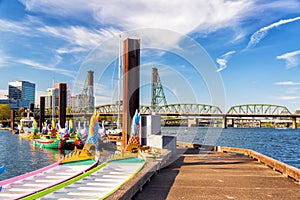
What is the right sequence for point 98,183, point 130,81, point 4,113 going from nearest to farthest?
point 98,183 < point 130,81 < point 4,113

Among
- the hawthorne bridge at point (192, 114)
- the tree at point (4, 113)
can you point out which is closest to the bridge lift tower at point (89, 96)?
the hawthorne bridge at point (192, 114)

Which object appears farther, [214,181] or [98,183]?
[214,181]

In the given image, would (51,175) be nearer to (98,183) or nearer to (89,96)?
(98,183)

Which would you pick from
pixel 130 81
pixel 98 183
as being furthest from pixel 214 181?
pixel 130 81

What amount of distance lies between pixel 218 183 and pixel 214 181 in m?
0.38

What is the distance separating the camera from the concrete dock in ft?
33.2

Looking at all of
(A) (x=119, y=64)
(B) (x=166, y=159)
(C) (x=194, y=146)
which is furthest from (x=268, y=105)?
(B) (x=166, y=159)

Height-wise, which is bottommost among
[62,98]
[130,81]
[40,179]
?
[40,179]

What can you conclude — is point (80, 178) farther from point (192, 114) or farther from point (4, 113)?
point (4, 113)

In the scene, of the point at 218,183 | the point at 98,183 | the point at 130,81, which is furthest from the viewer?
the point at 130,81

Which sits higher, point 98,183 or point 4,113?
point 4,113

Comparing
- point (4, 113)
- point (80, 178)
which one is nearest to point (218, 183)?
point (80, 178)

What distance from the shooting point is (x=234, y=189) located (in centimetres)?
1109

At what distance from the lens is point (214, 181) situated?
40.9 ft
